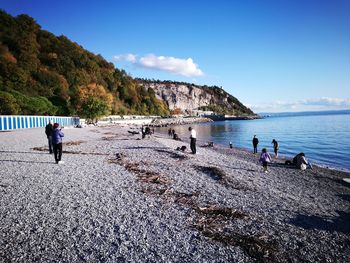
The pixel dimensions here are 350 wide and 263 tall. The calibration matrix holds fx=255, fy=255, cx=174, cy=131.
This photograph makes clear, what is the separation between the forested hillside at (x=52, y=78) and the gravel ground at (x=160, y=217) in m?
48.3

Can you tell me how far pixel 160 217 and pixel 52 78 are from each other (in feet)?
335

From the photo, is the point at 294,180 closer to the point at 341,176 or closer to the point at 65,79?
the point at 341,176

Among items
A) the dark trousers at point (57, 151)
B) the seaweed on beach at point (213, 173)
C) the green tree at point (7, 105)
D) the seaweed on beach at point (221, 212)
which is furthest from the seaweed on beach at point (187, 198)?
the green tree at point (7, 105)

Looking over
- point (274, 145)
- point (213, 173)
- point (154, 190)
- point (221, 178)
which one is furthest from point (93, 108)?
point (154, 190)

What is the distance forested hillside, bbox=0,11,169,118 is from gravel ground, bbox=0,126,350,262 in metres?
48.3

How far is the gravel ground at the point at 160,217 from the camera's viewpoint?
608cm

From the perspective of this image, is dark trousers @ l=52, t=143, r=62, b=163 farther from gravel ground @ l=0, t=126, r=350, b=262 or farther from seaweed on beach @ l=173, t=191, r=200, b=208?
seaweed on beach @ l=173, t=191, r=200, b=208

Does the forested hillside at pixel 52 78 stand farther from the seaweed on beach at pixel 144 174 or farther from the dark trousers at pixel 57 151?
the seaweed on beach at pixel 144 174

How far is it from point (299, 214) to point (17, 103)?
6116 cm

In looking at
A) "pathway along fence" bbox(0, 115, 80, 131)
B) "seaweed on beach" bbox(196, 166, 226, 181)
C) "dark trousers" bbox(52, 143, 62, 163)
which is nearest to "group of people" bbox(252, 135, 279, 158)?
"seaweed on beach" bbox(196, 166, 226, 181)

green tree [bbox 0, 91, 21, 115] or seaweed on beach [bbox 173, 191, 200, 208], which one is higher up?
green tree [bbox 0, 91, 21, 115]

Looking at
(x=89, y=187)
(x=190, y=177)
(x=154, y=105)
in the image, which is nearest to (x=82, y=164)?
(x=89, y=187)

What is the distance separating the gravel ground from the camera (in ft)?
19.9

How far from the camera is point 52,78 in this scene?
96.2m
